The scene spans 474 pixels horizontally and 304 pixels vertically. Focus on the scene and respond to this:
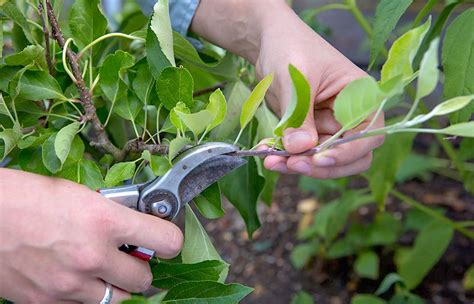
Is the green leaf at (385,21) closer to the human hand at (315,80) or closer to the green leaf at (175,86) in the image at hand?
the human hand at (315,80)

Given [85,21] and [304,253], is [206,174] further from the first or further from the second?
[304,253]

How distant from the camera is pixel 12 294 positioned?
1.93 feet

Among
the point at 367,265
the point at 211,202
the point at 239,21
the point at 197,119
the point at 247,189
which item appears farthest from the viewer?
the point at 367,265

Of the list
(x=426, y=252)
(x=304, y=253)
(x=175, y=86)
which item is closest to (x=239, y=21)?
(x=175, y=86)

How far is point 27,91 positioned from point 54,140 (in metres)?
0.07

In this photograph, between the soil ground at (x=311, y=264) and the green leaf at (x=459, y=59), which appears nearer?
the green leaf at (x=459, y=59)

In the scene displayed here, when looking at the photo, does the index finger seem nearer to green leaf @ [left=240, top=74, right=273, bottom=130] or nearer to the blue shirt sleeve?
green leaf @ [left=240, top=74, right=273, bottom=130]

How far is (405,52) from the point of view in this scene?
0.54 m

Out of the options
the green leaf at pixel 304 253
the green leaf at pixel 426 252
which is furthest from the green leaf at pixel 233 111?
the green leaf at pixel 304 253

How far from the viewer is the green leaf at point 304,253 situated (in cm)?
151

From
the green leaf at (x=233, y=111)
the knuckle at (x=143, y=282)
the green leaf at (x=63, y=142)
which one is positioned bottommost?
the knuckle at (x=143, y=282)

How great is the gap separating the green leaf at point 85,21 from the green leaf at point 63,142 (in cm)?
12

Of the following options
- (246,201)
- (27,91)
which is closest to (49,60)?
(27,91)

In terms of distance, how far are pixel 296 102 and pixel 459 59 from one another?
12.3 inches
